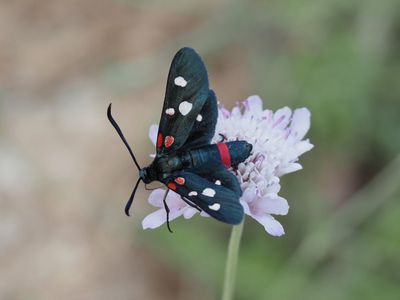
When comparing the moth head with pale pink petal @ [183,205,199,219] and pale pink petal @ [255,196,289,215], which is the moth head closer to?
pale pink petal @ [183,205,199,219]

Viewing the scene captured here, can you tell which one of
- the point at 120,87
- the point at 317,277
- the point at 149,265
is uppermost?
the point at 120,87

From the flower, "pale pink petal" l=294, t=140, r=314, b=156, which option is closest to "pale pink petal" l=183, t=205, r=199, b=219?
the flower

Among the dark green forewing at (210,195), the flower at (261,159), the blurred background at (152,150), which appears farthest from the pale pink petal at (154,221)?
the blurred background at (152,150)

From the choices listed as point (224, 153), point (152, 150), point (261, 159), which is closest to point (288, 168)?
point (261, 159)

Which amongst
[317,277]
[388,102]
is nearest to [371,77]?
[388,102]

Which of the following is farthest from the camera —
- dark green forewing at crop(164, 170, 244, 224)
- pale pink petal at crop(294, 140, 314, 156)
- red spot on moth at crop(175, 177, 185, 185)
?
pale pink petal at crop(294, 140, 314, 156)

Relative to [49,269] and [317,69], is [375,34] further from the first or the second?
[49,269]
